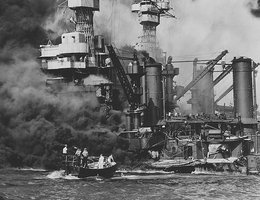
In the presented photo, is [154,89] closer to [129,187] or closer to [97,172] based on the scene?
[97,172]

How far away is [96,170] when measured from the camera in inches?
3103

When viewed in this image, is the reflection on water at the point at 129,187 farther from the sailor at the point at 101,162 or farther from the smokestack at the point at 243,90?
the smokestack at the point at 243,90

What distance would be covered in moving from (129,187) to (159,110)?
138 feet

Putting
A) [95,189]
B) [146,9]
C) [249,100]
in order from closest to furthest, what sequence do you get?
[95,189], [249,100], [146,9]

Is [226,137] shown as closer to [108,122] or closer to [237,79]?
[237,79]

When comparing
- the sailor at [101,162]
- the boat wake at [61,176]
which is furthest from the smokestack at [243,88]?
the boat wake at [61,176]

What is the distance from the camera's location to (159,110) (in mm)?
113188

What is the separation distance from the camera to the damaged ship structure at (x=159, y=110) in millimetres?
95706

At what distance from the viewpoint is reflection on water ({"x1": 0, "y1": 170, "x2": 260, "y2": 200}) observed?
214 feet

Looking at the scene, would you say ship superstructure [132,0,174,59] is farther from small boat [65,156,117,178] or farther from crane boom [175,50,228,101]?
small boat [65,156,117,178]

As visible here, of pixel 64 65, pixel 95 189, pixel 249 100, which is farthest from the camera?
pixel 64 65

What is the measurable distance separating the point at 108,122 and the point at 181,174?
23.9 m

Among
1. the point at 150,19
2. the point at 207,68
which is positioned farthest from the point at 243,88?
the point at 150,19

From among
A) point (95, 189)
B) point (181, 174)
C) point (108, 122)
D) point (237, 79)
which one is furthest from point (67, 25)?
point (95, 189)
